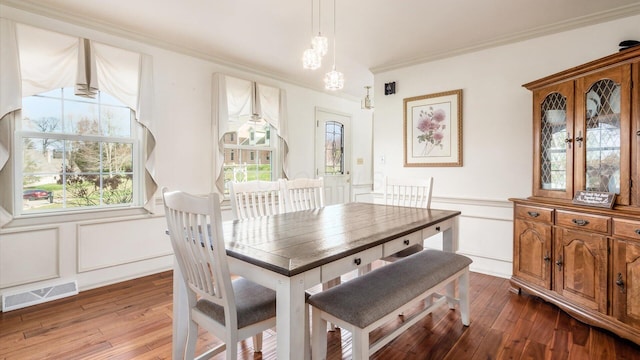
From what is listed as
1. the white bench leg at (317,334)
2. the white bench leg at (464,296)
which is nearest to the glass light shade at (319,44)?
the white bench leg at (317,334)

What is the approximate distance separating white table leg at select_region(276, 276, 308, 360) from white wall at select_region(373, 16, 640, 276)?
9.52 ft

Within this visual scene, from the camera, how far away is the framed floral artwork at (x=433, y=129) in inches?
142

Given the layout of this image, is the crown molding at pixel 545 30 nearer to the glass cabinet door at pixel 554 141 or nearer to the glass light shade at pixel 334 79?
the glass cabinet door at pixel 554 141

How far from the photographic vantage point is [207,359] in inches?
61.8

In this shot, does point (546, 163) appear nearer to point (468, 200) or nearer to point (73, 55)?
point (468, 200)

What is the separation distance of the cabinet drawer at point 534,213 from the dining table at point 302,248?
0.77 metres

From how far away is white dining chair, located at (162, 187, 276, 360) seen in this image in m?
1.29

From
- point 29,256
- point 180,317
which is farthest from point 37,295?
point 180,317

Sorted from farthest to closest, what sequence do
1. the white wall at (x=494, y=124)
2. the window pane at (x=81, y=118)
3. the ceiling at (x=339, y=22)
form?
1. the white wall at (x=494, y=124)
2. the window pane at (x=81, y=118)
3. the ceiling at (x=339, y=22)

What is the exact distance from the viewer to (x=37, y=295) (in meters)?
2.60

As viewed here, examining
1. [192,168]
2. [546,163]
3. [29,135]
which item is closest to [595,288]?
[546,163]

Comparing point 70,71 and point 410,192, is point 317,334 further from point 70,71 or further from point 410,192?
point 70,71

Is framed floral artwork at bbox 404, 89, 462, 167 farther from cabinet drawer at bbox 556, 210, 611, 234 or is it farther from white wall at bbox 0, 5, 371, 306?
white wall at bbox 0, 5, 371, 306

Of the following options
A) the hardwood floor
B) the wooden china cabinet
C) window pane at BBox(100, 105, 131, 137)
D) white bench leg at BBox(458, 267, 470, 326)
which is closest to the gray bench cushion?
white bench leg at BBox(458, 267, 470, 326)
